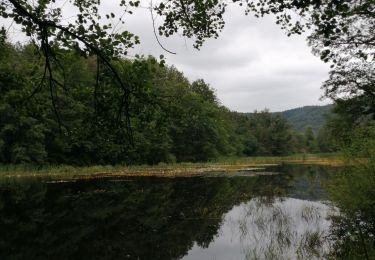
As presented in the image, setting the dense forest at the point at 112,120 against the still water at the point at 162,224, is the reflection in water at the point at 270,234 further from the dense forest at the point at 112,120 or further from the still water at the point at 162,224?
the dense forest at the point at 112,120

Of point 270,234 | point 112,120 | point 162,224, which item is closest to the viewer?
point 112,120

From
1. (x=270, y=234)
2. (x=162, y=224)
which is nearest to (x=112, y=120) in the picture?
(x=270, y=234)

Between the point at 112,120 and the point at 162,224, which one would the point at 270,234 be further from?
the point at 112,120

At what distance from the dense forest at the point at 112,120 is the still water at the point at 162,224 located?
141 inches

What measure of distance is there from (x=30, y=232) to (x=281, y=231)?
32.7 feet

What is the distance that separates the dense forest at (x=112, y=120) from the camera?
7.04m

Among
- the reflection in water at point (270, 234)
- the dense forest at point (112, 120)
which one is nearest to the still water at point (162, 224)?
the reflection in water at point (270, 234)

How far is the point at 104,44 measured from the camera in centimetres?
662

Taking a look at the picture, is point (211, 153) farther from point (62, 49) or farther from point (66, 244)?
point (62, 49)

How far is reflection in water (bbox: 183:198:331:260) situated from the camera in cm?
1337

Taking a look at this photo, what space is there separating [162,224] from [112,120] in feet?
38.4

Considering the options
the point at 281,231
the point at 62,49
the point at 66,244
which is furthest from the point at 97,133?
the point at 281,231

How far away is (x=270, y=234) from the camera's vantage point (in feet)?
52.1

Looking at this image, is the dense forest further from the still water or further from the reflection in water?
the reflection in water
